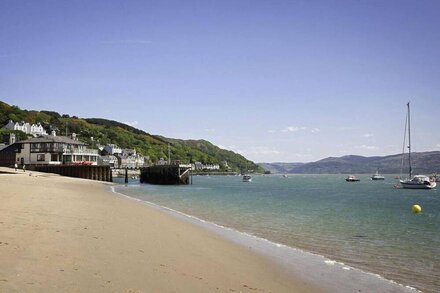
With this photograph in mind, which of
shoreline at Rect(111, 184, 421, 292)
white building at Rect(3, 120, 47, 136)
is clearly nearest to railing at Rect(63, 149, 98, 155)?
white building at Rect(3, 120, 47, 136)

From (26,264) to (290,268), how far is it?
286 inches

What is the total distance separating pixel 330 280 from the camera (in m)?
10.5

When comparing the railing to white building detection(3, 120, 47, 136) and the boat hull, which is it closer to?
white building detection(3, 120, 47, 136)

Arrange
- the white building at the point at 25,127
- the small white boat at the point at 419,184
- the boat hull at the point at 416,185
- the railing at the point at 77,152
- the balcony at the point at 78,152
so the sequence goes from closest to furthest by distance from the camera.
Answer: the boat hull at the point at 416,185 < the small white boat at the point at 419,184 < the railing at the point at 77,152 < the balcony at the point at 78,152 < the white building at the point at 25,127

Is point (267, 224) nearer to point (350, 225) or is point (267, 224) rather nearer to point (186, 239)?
point (350, 225)

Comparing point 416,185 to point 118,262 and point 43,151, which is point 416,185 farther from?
point 118,262

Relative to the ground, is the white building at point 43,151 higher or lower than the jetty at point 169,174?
higher

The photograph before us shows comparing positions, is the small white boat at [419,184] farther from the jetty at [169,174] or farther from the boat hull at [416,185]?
the jetty at [169,174]

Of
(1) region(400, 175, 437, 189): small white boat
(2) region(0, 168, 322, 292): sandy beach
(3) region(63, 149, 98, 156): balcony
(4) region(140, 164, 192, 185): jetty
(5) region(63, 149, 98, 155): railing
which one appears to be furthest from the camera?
(3) region(63, 149, 98, 156): balcony

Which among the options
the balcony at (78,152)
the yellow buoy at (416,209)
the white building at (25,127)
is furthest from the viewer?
the white building at (25,127)

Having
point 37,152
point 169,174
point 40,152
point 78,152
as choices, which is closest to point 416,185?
point 169,174

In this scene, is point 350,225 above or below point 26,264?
below

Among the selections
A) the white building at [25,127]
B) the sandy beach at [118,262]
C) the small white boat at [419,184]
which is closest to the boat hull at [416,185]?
the small white boat at [419,184]

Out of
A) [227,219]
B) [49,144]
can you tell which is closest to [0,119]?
[49,144]
